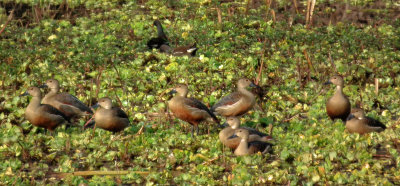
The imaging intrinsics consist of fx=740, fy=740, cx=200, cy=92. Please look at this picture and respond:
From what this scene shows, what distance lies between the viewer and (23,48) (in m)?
15.2

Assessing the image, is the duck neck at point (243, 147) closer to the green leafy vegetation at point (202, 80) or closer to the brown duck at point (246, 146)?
the brown duck at point (246, 146)

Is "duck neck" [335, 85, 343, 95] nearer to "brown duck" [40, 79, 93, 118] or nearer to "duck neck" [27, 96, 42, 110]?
"brown duck" [40, 79, 93, 118]

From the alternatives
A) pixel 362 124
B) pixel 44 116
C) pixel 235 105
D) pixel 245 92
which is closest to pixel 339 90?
pixel 362 124

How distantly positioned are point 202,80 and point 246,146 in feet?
11.9

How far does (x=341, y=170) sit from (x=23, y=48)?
26.4 ft

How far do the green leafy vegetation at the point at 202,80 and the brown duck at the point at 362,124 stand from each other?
0.44ft

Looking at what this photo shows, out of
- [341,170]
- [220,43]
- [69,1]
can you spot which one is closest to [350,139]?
[341,170]

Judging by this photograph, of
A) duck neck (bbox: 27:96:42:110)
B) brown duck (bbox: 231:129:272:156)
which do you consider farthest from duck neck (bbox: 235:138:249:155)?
duck neck (bbox: 27:96:42:110)

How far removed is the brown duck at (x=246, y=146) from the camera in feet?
32.5

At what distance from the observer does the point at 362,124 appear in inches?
421

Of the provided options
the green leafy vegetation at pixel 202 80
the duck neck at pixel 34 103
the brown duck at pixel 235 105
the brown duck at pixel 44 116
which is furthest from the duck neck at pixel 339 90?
the duck neck at pixel 34 103

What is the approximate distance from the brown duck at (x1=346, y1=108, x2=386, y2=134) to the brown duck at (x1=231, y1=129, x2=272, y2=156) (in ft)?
4.90

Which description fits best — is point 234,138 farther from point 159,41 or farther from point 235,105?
point 159,41

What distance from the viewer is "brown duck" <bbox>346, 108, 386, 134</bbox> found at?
10.7 m
